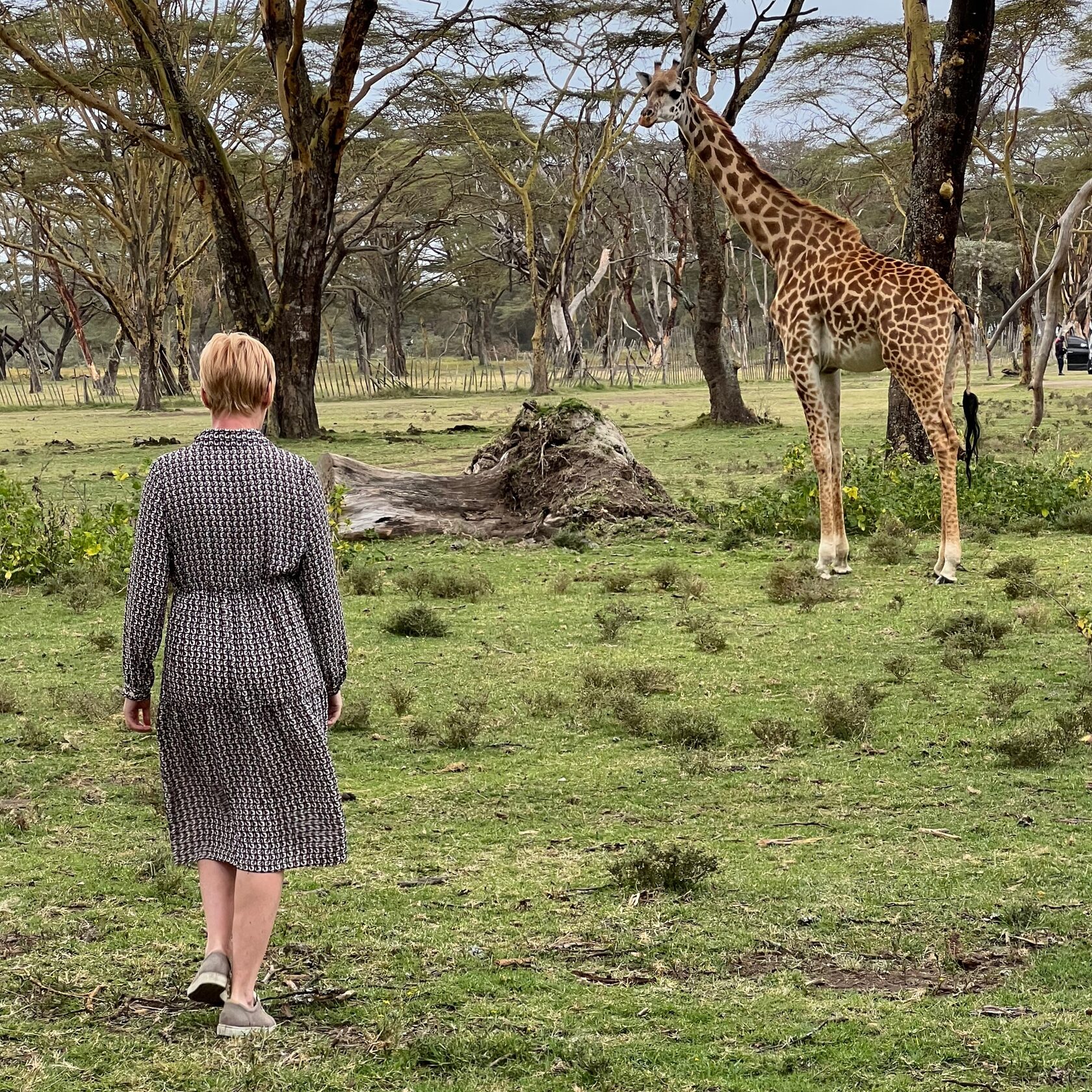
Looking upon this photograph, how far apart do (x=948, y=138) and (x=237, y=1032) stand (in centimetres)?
1183

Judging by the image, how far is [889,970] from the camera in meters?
4.01

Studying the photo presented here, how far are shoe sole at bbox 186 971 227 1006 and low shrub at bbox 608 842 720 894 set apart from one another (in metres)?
1.41

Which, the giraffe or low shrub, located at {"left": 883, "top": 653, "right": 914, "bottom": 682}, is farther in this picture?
the giraffe

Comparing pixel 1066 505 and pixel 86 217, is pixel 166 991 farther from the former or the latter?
pixel 86 217

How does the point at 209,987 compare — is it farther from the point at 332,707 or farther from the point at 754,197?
the point at 754,197

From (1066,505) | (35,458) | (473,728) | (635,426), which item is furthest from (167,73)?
(473,728)

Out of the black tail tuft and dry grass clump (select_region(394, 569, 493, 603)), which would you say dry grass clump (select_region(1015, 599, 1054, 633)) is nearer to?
the black tail tuft

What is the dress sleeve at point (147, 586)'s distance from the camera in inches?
147

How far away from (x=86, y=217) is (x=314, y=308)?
23.4 m

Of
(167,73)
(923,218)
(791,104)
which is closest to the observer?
(923,218)

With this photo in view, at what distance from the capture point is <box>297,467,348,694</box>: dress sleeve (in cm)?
382

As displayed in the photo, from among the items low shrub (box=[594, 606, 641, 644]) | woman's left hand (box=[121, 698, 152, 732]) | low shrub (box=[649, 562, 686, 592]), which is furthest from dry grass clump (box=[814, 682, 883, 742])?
woman's left hand (box=[121, 698, 152, 732])

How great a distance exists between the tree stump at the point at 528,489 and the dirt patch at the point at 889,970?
8.34 m

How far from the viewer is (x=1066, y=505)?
12344mm
